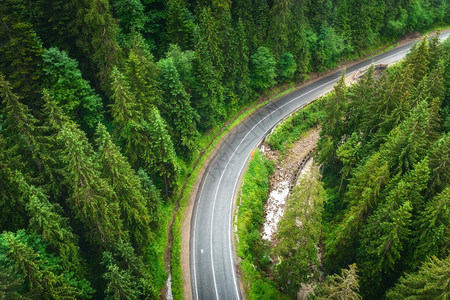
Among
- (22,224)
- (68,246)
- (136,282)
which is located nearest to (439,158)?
(136,282)

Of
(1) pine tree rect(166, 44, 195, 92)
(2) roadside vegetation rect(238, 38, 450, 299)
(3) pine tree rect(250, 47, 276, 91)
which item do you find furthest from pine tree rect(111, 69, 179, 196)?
(3) pine tree rect(250, 47, 276, 91)

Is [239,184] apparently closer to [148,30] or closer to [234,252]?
[234,252]

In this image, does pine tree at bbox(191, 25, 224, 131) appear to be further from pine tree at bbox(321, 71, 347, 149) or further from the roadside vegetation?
the roadside vegetation

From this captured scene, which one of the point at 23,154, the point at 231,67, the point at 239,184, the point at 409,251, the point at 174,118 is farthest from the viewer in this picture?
the point at 231,67

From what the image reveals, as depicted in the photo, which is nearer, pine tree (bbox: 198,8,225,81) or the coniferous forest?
the coniferous forest

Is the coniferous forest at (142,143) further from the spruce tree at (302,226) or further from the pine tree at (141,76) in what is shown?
the spruce tree at (302,226)

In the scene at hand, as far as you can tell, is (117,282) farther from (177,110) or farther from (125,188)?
(177,110)

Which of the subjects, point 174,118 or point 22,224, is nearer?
point 22,224
